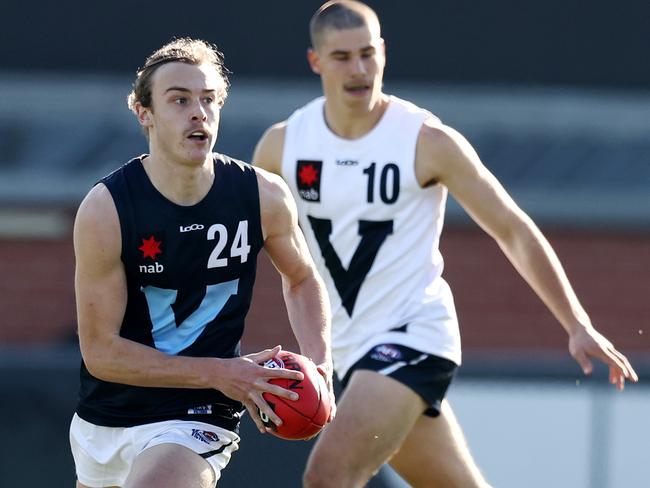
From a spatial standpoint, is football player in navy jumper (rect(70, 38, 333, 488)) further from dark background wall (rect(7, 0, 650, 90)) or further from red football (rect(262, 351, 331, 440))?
dark background wall (rect(7, 0, 650, 90))

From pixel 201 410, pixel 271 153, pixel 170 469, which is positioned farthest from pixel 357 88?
pixel 170 469

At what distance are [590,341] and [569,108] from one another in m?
7.20

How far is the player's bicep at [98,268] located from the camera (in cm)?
515

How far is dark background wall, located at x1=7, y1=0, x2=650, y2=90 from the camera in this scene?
505 inches

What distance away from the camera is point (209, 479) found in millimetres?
5195

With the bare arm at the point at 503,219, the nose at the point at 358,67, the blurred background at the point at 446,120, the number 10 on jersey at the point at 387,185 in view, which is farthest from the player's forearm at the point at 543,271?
the blurred background at the point at 446,120

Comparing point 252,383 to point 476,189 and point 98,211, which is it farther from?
point 476,189

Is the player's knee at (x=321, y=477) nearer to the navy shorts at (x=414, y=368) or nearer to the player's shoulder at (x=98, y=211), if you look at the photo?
the navy shorts at (x=414, y=368)

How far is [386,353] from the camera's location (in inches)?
250

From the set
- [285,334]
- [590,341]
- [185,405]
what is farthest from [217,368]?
[285,334]

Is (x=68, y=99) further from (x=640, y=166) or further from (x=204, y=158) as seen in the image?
(x=204, y=158)

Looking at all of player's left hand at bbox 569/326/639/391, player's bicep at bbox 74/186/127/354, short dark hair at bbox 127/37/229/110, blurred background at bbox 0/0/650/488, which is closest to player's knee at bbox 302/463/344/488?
player's left hand at bbox 569/326/639/391

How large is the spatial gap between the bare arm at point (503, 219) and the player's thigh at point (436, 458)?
2.15 ft

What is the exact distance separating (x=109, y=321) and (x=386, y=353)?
1548 millimetres
